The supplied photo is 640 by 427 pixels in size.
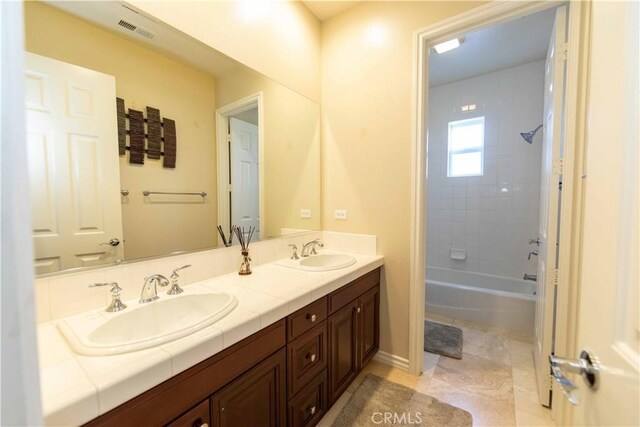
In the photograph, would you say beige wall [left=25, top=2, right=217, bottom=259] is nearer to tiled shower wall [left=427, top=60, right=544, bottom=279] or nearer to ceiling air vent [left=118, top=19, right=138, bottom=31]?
ceiling air vent [left=118, top=19, right=138, bottom=31]

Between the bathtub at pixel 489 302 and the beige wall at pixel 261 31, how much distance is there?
2.41 metres

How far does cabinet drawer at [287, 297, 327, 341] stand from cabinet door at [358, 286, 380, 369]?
1.51ft

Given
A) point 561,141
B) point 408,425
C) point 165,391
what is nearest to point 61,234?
point 165,391

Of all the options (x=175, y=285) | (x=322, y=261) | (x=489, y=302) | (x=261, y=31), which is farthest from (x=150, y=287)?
(x=489, y=302)

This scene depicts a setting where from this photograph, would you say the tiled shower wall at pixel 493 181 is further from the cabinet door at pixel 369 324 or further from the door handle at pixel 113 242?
Answer: the door handle at pixel 113 242

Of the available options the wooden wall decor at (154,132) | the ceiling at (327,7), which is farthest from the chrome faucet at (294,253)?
A: the ceiling at (327,7)

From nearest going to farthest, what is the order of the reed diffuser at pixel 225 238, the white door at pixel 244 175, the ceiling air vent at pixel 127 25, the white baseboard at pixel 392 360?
the ceiling air vent at pixel 127 25 → the reed diffuser at pixel 225 238 → the white door at pixel 244 175 → the white baseboard at pixel 392 360

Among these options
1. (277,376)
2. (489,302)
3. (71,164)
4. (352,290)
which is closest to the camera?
(71,164)

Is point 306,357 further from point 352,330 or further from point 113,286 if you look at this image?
point 113,286

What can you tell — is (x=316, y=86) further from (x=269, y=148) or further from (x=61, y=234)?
(x=61, y=234)

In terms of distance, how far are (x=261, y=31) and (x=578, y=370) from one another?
215 cm

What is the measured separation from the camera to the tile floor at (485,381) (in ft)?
5.07

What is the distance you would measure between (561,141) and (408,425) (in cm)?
181

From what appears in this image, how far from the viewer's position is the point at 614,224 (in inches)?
19.0
